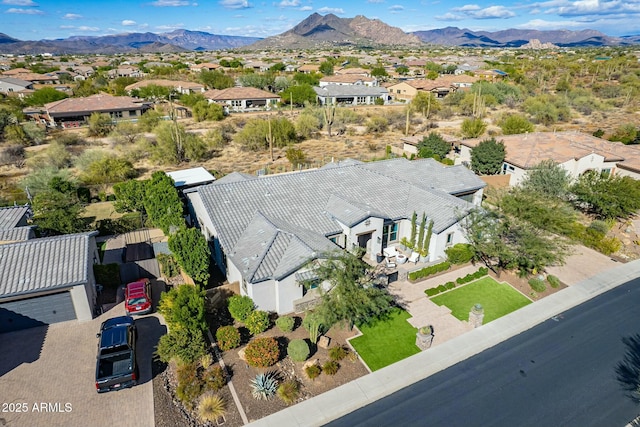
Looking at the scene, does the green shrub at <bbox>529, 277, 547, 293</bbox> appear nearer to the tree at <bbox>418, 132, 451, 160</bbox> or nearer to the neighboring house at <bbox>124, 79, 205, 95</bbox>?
the tree at <bbox>418, 132, 451, 160</bbox>

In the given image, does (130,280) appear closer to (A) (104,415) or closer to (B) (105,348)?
(B) (105,348)

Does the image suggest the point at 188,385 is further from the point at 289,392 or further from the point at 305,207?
the point at 305,207

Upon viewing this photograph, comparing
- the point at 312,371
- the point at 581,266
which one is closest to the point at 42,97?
the point at 312,371

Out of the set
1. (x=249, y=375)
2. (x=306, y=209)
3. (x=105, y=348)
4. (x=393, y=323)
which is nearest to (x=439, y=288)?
(x=393, y=323)

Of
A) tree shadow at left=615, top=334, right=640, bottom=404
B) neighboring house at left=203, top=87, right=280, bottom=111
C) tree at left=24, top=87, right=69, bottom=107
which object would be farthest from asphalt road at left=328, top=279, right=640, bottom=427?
tree at left=24, top=87, right=69, bottom=107

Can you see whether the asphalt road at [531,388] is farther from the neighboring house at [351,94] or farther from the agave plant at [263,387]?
the neighboring house at [351,94]

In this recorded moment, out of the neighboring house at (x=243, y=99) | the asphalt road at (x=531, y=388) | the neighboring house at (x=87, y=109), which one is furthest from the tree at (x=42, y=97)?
the asphalt road at (x=531, y=388)
